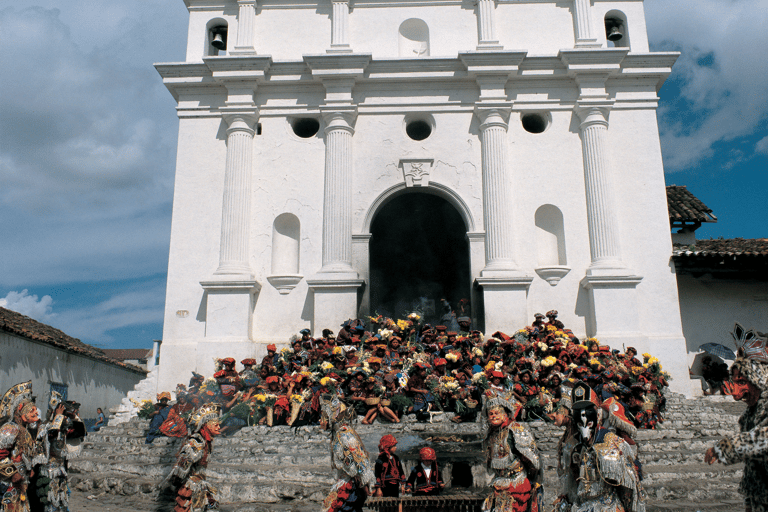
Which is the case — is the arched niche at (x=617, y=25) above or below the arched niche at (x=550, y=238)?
above

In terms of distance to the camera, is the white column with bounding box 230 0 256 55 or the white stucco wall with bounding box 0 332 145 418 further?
the white stucco wall with bounding box 0 332 145 418

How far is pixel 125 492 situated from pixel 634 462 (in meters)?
7.52

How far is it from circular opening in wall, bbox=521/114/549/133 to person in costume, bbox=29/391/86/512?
531 inches

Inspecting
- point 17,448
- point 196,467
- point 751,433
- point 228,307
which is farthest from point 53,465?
point 228,307

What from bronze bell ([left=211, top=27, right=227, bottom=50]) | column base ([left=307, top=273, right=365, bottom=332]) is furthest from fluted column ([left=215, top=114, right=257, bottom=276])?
bronze bell ([left=211, top=27, right=227, bottom=50])

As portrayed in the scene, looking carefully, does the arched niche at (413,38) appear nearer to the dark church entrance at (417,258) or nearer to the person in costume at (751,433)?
the dark church entrance at (417,258)

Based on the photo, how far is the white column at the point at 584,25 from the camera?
16234 millimetres

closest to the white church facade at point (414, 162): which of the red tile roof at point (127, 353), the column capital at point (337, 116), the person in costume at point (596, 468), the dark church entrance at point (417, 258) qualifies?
the column capital at point (337, 116)

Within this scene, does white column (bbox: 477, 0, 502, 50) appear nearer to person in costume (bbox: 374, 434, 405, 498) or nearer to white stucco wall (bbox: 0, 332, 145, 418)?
person in costume (bbox: 374, 434, 405, 498)

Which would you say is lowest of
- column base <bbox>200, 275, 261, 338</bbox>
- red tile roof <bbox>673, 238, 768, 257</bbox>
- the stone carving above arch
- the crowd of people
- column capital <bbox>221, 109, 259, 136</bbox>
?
the crowd of people

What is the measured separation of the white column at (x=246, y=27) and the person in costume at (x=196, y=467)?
41.8ft

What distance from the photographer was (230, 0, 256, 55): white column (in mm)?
16484

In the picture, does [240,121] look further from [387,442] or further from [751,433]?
[751,433]

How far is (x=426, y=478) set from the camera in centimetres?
650
